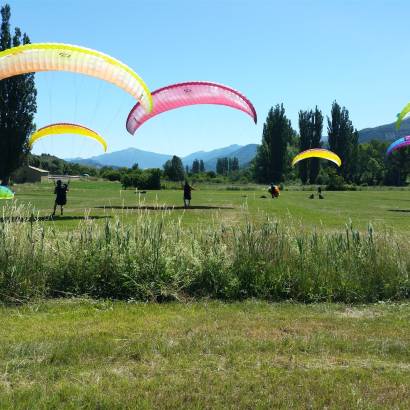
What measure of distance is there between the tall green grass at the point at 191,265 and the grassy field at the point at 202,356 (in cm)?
52

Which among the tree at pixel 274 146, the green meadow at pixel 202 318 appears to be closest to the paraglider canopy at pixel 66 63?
the green meadow at pixel 202 318

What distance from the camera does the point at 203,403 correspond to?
12.7 feet

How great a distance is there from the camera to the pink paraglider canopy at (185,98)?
2283cm

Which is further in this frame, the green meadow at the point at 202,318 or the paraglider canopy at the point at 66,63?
the paraglider canopy at the point at 66,63

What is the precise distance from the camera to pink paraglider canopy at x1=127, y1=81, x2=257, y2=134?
22.8m

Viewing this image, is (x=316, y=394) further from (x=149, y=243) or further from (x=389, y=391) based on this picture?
(x=149, y=243)

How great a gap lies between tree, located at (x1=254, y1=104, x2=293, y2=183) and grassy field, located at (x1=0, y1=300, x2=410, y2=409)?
74.5 metres

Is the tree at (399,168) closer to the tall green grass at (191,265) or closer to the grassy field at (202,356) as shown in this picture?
the tall green grass at (191,265)

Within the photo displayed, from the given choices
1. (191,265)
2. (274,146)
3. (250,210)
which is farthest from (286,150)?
(191,265)

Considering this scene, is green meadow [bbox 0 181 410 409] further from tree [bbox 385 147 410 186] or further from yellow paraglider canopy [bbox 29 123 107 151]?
tree [bbox 385 147 410 186]

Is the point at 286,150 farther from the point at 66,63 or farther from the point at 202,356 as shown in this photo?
the point at 202,356

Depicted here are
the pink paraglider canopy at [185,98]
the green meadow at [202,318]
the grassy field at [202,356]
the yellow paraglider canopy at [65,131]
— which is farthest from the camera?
the yellow paraglider canopy at [65,131]

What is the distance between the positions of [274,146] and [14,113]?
151 ft

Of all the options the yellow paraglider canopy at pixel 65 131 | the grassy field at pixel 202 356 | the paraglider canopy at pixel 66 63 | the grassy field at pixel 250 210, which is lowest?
the grassy field at pixel 202 356
